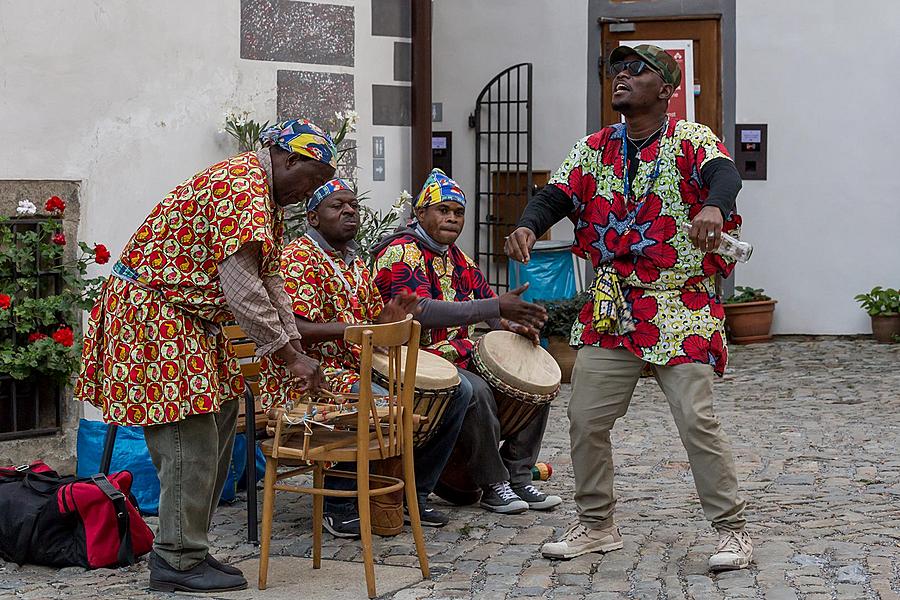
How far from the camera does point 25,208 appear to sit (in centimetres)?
599

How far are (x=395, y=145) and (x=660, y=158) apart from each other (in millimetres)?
3644

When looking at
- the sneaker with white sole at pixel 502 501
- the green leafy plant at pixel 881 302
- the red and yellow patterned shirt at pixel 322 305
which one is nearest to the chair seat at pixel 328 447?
the red and yellow patterned shirt at pixel 322 305

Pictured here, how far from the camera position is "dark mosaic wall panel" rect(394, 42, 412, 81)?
7.94 meters

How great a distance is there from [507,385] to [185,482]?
161 centimetres

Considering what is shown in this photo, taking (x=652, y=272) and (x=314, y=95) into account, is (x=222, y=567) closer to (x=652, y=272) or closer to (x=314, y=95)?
(x=652, y=272)

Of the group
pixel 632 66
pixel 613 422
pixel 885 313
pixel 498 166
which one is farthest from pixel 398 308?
pixel 885 313

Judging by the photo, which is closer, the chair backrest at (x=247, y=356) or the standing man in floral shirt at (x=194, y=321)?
the standing man in floral shirt at (x=194, y=321)

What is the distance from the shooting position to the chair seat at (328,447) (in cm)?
436

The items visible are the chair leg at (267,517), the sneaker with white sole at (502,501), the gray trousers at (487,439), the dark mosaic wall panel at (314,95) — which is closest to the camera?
the chair leg at (267,517)

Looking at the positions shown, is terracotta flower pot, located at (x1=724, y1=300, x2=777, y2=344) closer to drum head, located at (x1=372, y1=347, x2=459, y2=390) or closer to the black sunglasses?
drum head, located at (x1=372, y1=347, x2=459, y2=390)

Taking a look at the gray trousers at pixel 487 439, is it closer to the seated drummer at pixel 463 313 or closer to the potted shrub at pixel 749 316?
the seated drummer at pixel 463 313

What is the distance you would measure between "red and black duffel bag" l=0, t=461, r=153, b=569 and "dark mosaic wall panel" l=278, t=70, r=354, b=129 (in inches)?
→ 120

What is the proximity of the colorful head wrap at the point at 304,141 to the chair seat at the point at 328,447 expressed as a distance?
92 cm

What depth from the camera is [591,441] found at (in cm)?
470
